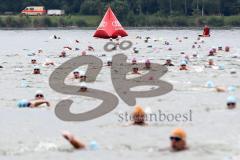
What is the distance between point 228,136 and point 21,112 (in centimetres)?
894

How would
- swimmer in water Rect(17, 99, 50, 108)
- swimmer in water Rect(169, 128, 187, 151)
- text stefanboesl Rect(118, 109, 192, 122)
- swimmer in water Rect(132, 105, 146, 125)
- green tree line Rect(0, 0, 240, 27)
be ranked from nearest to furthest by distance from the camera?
swimmer in water Rect(169, 128, 187, 151) < swimmer in water Rect(132, 105, 146, 125) < text stefanboesl Rect(118, 109, 192, 122) < swimmer in water Rect(17, 99, 50, 108) < green tree line Rect(0, 0, 240, 27)

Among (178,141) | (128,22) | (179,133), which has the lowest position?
(128,22)

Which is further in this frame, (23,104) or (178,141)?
(23,104)

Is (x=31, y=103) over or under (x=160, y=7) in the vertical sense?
over

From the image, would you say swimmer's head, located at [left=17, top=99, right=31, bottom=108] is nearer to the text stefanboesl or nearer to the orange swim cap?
the text stefanboesl

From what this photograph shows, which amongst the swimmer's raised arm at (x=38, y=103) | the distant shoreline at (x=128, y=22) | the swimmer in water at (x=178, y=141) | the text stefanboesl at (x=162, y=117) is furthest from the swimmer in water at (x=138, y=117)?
the distant shoreline at (x=128, y=22)

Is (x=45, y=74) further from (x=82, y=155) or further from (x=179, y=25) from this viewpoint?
(x=179, y=25)

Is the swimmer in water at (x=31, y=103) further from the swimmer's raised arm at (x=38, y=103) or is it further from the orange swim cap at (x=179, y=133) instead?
the orange swim cap at (x=179, y=133)

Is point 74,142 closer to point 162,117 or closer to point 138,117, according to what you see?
Result: point 138,117

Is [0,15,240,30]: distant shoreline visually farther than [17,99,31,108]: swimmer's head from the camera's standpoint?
Yes

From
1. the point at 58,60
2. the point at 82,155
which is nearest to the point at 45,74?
the point at 58,60

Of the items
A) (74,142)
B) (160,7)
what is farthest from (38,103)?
(160,7)

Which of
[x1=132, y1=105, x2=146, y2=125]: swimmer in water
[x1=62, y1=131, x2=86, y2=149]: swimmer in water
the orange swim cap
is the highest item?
the orange swim cap

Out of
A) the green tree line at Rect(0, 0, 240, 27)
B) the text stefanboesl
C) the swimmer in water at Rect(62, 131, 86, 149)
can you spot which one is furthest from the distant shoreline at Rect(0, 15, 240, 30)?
the swimmer in water at Rect(62, 131, 86, 149)
